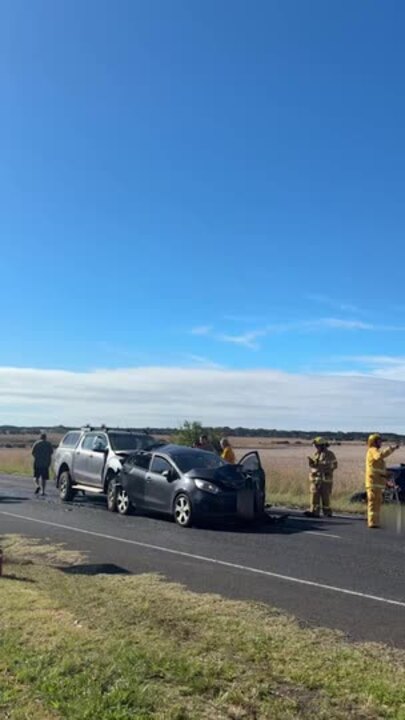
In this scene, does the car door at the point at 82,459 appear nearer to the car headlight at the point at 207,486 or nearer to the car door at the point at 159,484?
the car door at the point at 159,484

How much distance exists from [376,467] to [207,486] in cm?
344

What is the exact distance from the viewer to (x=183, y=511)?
14852 mm

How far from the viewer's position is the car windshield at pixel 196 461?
1545 cm

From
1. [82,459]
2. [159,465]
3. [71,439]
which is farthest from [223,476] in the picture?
[71,439]

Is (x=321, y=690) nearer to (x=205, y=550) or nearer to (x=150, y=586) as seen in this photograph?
(x=150, y=586)

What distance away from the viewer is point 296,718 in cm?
465

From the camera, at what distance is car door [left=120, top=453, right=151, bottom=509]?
1623cm

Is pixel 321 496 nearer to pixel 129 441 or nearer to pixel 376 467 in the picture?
pixel 376 467

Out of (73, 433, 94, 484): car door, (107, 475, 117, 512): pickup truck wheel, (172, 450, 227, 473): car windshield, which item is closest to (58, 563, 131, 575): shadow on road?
(172, 450, 227, 473): car windshield

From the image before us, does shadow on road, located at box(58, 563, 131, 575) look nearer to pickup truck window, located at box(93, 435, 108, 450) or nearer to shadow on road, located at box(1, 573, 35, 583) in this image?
shadow on road, located at box(1, 573, 35, 583)

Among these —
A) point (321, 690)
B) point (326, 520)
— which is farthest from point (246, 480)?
point (321, 690)

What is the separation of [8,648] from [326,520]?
1150cm

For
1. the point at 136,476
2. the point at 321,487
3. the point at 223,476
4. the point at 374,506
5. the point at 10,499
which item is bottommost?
the point at 10,499

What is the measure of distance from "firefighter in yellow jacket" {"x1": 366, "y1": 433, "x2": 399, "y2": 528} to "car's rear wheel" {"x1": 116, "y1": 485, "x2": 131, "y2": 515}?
5.01m
